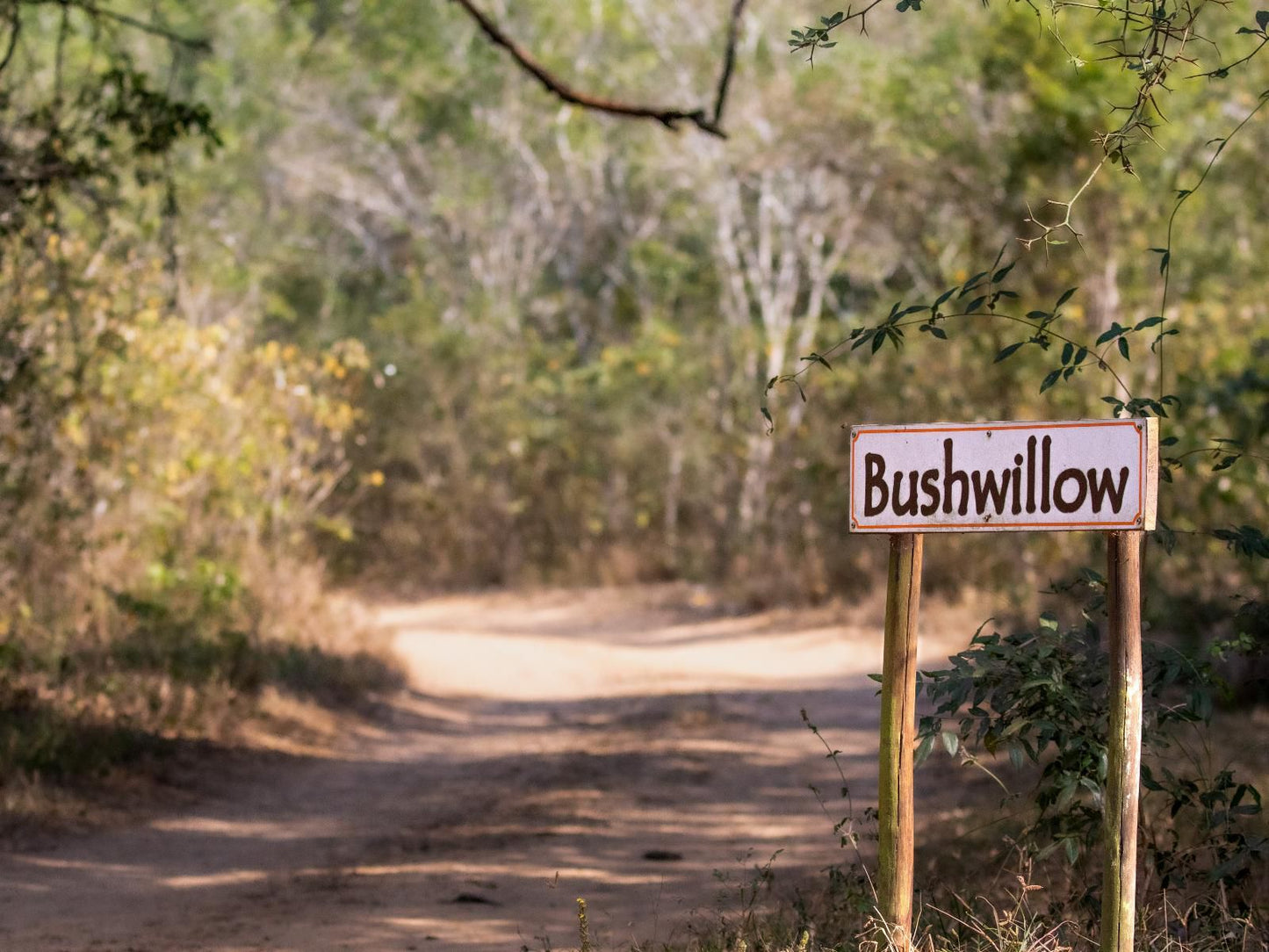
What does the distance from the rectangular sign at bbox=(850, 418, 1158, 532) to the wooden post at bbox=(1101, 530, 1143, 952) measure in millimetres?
117

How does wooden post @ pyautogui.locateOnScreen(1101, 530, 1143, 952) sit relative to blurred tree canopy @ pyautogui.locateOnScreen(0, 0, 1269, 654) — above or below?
below

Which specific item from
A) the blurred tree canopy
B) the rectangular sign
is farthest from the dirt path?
the blurred tree canopy

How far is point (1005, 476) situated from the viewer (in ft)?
12.9

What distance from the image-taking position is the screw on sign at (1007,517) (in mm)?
3816

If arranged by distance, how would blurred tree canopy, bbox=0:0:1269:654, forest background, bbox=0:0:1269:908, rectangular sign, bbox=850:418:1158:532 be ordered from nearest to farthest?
rectangular sign, bbox=850:418:1158:532 < forest background, bbox=0:0:1269:908 < blurred tree canopy, bbox=0:0:1269:654

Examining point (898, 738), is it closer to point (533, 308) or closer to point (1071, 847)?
point (1071, 847)

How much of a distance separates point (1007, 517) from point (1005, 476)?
10cm

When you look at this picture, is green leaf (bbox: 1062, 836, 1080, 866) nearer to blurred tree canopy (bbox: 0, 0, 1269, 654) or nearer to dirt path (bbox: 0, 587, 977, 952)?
blurred tree canopy (bbox: 0, 0, 1269, 654)

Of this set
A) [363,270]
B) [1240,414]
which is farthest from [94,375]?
[363,270]

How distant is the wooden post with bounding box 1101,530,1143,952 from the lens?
3.84m

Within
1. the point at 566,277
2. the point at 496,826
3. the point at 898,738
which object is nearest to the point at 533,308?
the point at 566,277

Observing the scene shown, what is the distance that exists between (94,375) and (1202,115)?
1338 centimetres

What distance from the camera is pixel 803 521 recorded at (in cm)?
2150

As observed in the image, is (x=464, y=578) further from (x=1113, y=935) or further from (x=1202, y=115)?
(x=1113, y=935)
